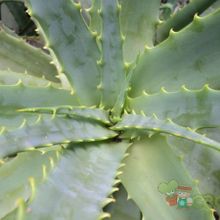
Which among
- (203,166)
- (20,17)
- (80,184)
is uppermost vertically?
(20,17)

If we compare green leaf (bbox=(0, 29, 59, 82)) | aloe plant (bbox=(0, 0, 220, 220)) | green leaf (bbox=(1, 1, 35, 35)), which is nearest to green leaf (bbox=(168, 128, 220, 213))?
aloe plant (bbox=(0, 0, 220, 220))

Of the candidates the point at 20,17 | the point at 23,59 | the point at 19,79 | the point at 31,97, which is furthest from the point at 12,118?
the point at 20,17

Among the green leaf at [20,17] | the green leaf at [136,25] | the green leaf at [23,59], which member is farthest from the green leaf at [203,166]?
the green leaf at [20,17]

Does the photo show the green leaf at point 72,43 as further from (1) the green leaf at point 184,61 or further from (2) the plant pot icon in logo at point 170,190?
(2) the plant pot icon in logo at point 170,190

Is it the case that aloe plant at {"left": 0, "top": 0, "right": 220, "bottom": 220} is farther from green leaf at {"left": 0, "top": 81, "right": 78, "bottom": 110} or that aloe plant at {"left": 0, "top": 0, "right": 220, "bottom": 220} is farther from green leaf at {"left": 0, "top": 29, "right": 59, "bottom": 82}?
green leaf at {"left": 0, "top": 29, "right": 59, "bottom": 82}

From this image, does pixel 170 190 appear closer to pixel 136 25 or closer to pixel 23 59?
pixel 136 25
